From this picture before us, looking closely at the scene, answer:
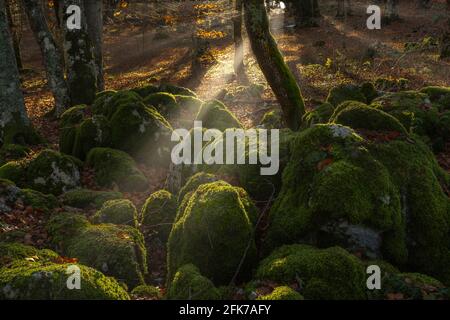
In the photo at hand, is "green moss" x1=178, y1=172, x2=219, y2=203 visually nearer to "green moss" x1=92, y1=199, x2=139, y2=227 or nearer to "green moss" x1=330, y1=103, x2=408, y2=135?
"green moss" x1=92, y1=199, x2=139, y2=227

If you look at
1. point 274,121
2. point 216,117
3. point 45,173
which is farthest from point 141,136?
point 274,121

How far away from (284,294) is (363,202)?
2.04 m

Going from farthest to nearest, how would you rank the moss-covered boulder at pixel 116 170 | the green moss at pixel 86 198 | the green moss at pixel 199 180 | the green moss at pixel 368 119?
the moss-covered boulder at pixel 116 170 → the green moss at pixel 86 198 → the green moss at pixel 199 180 → the green moss at pixel 368 119

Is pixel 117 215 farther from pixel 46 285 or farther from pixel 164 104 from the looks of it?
pixel 164 104

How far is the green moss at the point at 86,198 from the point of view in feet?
31.4

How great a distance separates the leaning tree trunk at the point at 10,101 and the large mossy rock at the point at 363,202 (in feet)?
33.0

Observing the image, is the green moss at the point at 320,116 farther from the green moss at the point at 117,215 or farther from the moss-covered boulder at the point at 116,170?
the green moss at the point at 117,215

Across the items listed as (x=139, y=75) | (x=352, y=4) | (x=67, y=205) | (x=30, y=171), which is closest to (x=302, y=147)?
(x=67, y=205)

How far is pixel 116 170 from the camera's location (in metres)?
11.7

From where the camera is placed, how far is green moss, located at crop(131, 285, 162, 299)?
6.00m

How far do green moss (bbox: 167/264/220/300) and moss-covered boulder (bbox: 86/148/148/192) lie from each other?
5.96 m

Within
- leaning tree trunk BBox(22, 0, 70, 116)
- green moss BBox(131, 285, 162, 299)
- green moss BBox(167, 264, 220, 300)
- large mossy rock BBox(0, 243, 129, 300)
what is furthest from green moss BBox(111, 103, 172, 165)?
large mossy rock BBox(0, 243, 129, 300)

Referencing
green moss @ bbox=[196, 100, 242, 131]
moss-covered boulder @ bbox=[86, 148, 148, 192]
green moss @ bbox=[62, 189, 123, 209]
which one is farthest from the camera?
green moss @ bbox=[196, 100, 242, 131]

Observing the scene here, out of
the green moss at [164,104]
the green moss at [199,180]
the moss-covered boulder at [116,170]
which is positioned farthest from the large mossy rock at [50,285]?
the green moss at [164,104]
